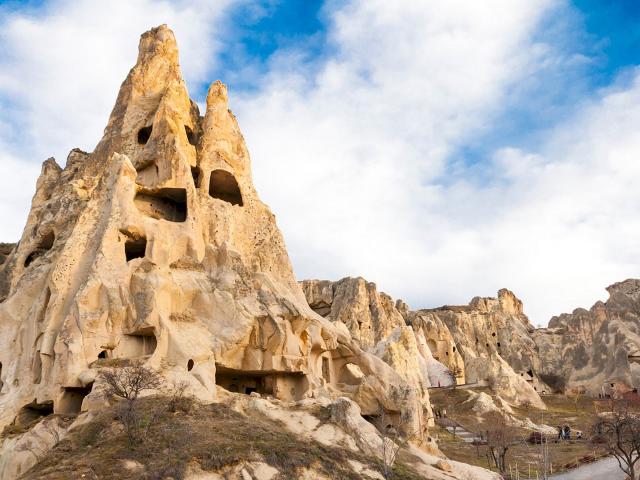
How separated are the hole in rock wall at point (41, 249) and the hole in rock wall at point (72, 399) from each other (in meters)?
11.5

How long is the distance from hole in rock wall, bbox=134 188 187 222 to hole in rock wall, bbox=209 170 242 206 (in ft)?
→ 9.47

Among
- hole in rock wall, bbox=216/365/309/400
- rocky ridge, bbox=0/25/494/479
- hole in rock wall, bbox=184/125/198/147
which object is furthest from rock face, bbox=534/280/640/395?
hole in rock wall, bbox=184/125/198/147

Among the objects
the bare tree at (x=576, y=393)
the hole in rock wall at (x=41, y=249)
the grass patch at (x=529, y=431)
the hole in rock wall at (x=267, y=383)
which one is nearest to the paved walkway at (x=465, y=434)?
the grass patch at (x=529, y=431)

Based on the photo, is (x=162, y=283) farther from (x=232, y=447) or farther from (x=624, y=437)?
(x=624, y=437)

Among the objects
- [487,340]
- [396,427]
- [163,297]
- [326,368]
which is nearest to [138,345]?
[163,297]

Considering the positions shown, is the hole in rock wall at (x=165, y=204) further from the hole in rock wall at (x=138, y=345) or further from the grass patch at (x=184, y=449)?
the grass patch at (x=184, y=449)

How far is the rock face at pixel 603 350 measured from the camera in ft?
192

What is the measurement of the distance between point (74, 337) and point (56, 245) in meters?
7.46

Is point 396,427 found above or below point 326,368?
below

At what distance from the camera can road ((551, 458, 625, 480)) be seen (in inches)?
1091

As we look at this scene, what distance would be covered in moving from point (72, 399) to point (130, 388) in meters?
5.64

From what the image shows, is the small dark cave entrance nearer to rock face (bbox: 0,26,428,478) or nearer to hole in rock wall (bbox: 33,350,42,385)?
rock face (bbox: 0,26,428,478)

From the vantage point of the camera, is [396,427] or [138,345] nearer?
[138,345]

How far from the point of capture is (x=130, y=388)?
801 inches
